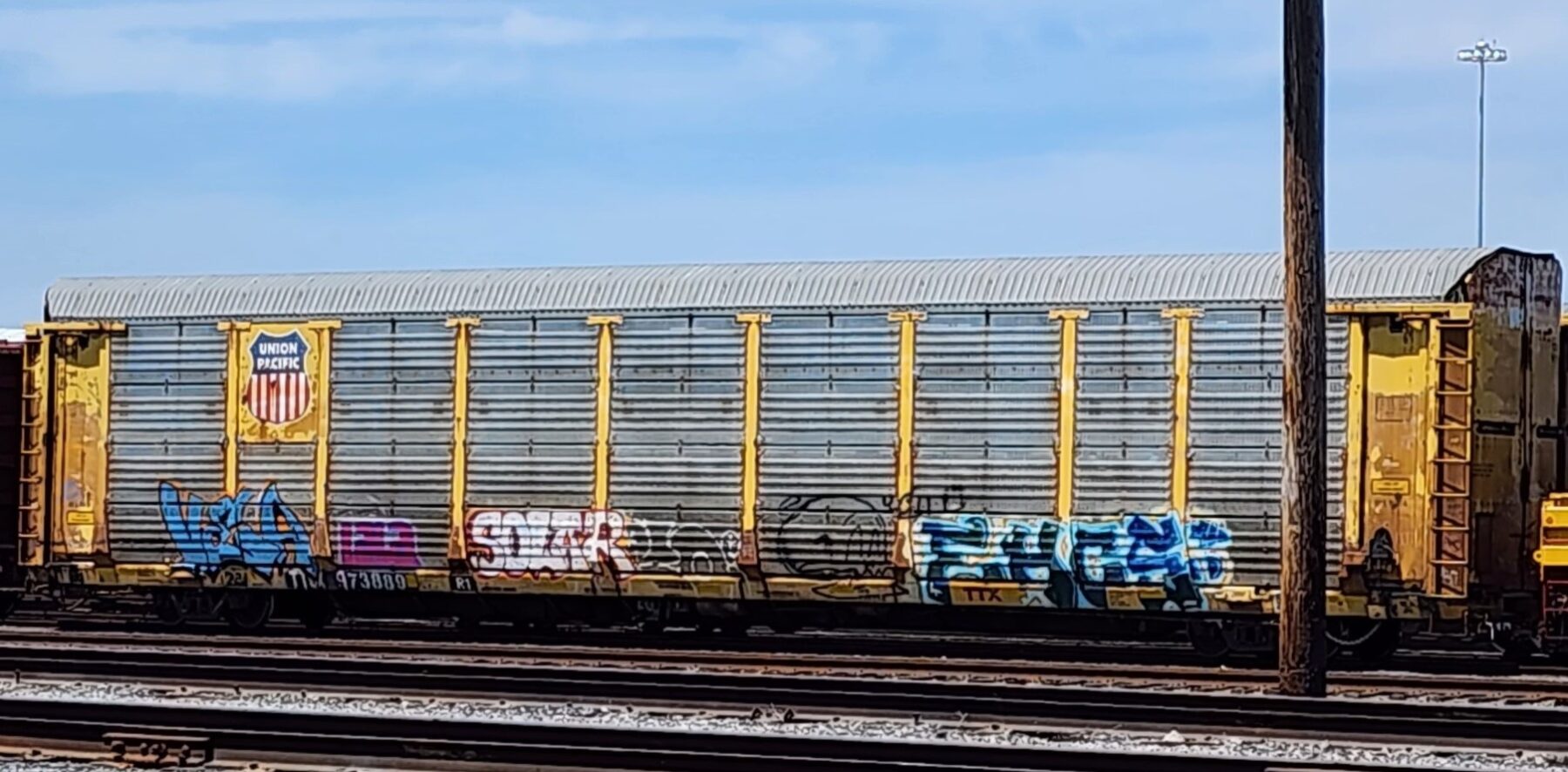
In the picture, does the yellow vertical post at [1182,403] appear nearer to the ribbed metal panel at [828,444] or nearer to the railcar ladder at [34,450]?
the ribbed metal panel at [828,444]

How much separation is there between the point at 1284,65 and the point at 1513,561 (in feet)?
18.2

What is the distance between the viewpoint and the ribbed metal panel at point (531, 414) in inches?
894

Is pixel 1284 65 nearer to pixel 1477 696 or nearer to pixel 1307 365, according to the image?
pixel 1307 365

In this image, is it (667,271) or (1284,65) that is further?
(667,271)

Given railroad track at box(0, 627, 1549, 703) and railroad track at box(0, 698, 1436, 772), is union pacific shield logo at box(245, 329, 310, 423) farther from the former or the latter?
railroad track at box(0, 698, 1436, 772)

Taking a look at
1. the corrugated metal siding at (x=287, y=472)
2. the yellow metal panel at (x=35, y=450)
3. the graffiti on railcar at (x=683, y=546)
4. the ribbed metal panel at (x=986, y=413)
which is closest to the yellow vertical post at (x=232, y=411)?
the corrugated metal siding at (x=287, y=472)

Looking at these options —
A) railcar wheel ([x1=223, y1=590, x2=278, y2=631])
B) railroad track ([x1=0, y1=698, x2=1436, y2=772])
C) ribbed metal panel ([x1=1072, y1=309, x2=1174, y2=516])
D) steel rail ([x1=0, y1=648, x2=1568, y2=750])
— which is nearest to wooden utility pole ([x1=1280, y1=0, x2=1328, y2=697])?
steel rail ([x1=0, y1=648, x2=1568, y2=750])

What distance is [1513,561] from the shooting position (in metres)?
20.9

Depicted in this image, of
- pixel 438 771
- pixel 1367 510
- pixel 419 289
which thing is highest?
pixel 419 289

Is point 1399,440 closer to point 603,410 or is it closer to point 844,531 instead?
point 844,531

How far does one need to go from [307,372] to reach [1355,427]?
956cm

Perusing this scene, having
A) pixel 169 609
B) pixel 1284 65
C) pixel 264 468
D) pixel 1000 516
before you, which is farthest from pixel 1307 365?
pixel 169 609

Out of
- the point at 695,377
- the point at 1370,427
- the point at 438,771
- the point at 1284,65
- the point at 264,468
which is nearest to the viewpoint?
the point at 438,771

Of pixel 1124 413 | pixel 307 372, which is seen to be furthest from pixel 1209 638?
pixel 307 372
